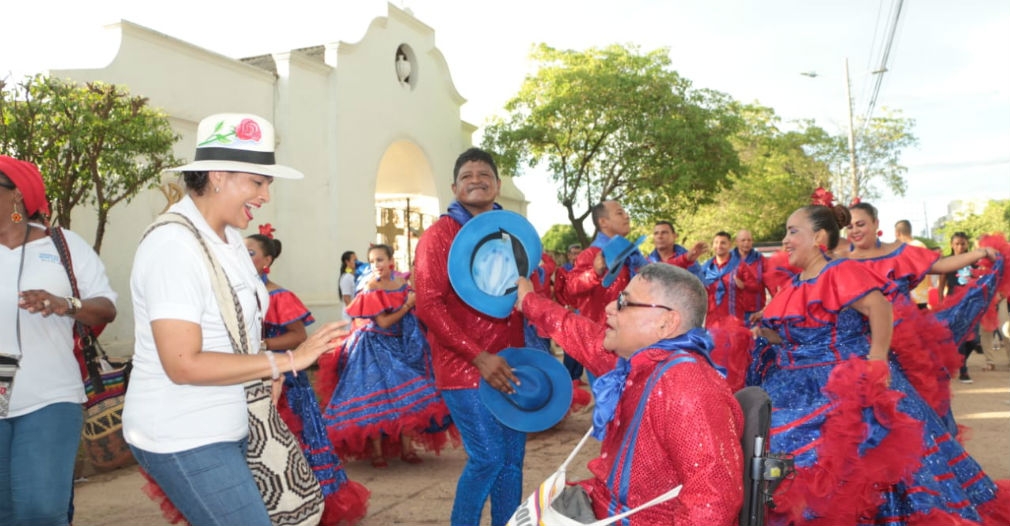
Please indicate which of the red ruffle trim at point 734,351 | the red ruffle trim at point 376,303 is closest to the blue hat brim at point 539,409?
the red ruffle trim at point 734,351

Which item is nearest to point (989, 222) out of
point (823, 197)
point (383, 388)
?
point (823, 197)

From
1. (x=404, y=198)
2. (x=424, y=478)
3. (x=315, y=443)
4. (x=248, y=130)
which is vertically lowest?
(x=424, y=478)

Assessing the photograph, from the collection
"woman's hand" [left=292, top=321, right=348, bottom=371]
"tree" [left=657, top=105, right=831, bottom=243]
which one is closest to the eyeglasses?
"woman's hand" [left=292, top=321, right=348, bottom=371]

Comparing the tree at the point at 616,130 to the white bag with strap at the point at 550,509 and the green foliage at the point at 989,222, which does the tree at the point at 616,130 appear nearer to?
the white bag with strap at the point at 550,509

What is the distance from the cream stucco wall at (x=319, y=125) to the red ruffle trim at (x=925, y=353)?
10.5 meters

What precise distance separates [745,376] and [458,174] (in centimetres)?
188

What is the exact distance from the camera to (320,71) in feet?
53.6

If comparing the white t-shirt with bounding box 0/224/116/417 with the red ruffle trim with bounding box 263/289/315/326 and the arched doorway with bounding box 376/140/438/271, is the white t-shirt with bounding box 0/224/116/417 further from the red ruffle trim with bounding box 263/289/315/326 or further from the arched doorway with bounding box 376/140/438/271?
the arched doorway with bounding box 376/140/438/271

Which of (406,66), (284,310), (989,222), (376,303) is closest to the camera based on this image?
(284,310)

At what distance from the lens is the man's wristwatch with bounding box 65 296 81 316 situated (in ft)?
10.1

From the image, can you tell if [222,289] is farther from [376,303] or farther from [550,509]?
[376,303]

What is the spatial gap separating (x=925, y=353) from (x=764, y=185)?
1359 inches

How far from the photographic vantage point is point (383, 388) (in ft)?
20.9

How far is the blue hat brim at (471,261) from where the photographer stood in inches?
129
